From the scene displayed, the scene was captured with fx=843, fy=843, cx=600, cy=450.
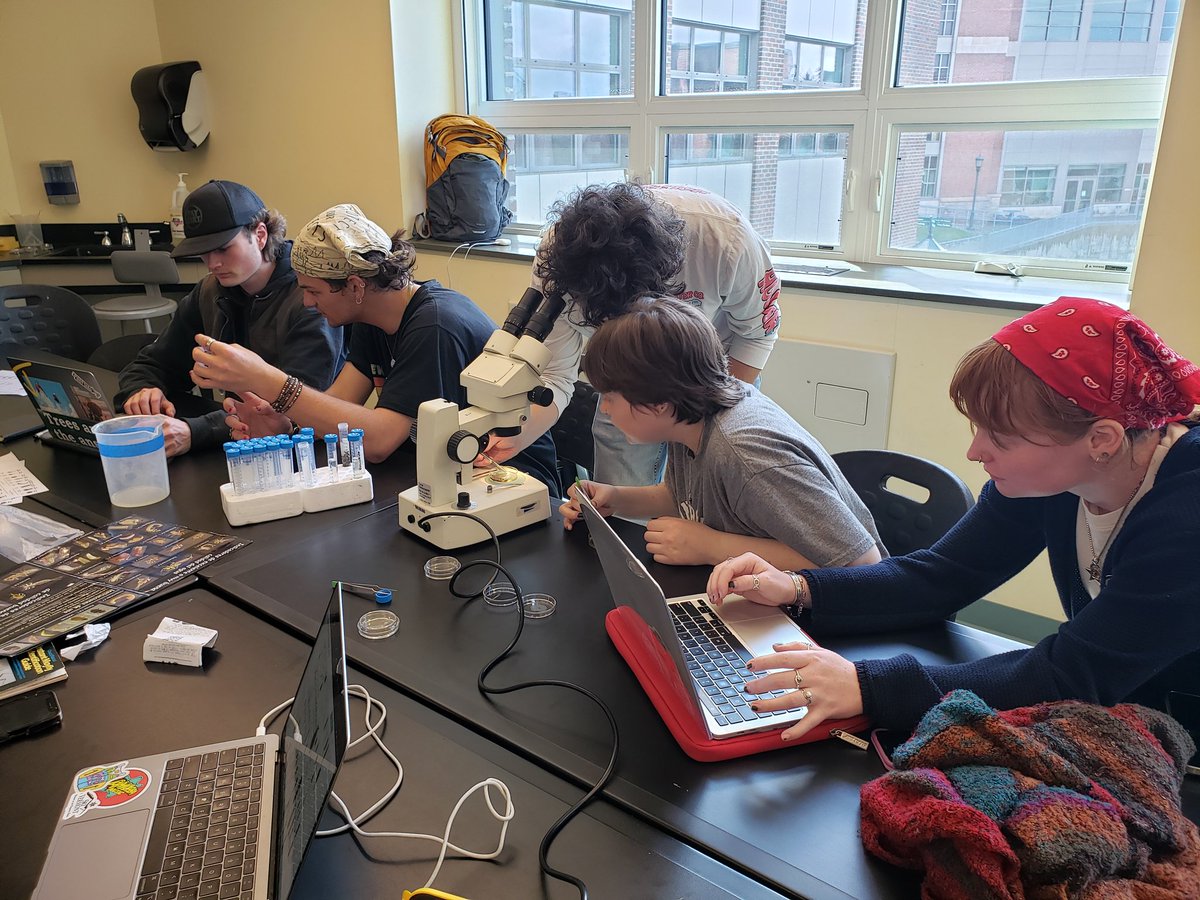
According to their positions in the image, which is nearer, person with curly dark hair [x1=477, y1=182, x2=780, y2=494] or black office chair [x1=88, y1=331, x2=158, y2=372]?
person with curly dark hair [x1=477, y1=182, x2=780, y2=494]

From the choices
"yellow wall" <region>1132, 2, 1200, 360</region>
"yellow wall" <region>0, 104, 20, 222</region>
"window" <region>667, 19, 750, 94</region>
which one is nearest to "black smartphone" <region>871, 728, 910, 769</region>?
"yellow wall" <region>1132, 2, 1200, 360</region>

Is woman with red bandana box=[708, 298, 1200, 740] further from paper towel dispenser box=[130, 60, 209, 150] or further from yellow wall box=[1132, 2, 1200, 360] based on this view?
paper towel dispenser box=[130, 60, 209, 150]

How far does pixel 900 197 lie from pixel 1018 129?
1.27 feet

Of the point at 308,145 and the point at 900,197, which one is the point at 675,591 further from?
the point at 308,145

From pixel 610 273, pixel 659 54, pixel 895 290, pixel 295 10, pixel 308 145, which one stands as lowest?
pixel 895 290

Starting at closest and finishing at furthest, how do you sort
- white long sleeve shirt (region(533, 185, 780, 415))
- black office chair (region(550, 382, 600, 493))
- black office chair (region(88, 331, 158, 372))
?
white long sleeve shirt (region(533, 185, 780, 415))
black office chair (region(550, 382, 600, 493))
black office chair (region(88, 331, 158, 372))

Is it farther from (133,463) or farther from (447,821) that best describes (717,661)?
(133,463)

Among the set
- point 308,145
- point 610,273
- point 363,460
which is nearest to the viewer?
point 610,273

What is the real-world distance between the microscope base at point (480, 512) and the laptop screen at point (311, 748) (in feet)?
1.76

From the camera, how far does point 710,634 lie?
1.15 meters

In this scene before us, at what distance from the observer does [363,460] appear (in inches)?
67.5

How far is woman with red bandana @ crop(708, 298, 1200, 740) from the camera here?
3.03 ft

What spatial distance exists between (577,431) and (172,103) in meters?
3.31

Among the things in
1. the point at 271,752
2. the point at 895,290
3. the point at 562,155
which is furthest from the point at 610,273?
the point at 562,155
